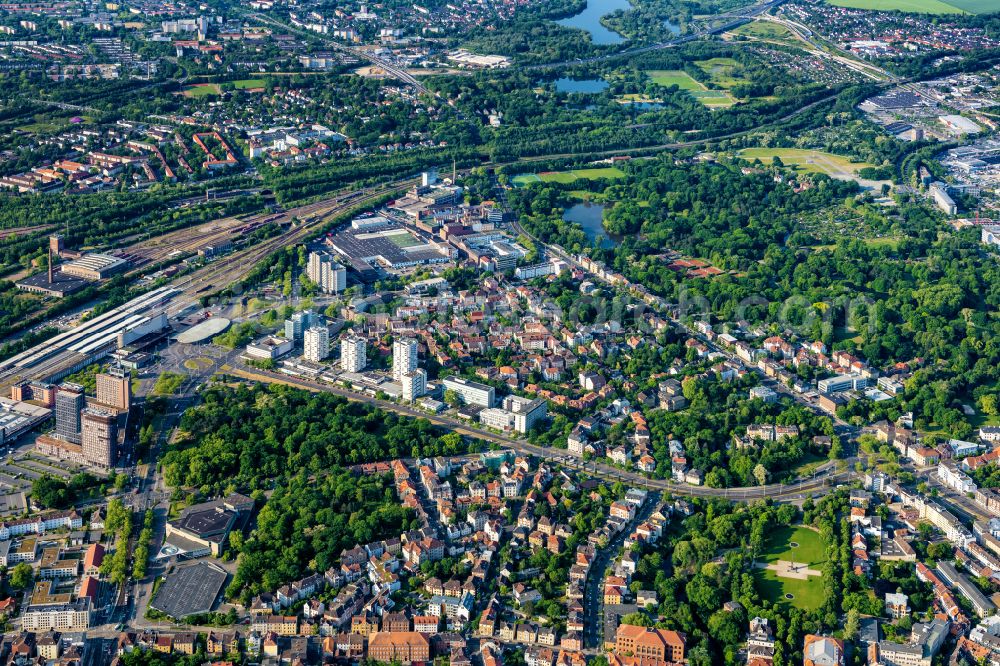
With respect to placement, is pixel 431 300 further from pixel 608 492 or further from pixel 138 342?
pixel 608 492

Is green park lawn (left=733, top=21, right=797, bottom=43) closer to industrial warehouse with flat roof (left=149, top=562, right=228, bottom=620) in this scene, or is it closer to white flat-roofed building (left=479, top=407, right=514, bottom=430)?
white flat-roofed building (left=479, top=407, right=514, bottom=430)

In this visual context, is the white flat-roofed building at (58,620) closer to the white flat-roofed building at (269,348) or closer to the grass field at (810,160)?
the white flat-roofed building at (269,348)

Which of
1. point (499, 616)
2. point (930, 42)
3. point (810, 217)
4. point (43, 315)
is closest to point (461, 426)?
point (499, 616)

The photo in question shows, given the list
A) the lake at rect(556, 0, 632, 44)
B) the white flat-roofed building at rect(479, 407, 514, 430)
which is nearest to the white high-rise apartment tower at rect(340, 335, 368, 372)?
the white flat-roofed building at rect(479, 407, 514, 430)

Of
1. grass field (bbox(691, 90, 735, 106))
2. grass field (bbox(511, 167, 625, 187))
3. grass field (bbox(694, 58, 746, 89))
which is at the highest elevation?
grass field (bbox(694, 58, 746, 89))

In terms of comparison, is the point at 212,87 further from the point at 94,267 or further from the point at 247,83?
the point at 94,267

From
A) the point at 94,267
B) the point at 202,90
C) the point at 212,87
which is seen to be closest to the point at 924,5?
the point at 212,87
